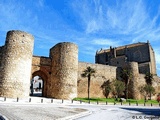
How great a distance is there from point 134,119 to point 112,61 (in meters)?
45.4

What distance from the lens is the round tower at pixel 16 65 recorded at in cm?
2307

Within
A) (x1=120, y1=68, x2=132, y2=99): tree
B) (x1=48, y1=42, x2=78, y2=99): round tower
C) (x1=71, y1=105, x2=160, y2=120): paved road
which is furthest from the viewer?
(x1=120, y1=68, x2=132, y2=99): tree

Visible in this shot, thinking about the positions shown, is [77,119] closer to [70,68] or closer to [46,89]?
[70,68]

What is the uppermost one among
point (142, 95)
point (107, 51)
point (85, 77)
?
point (107, 51)

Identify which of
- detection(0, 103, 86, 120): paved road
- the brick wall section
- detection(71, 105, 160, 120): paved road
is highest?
the brick wall section

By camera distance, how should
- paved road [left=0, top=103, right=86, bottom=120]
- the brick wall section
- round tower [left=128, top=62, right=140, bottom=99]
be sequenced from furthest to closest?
round tower [left=128, top=62, right=140, bottom=99] < the brick wall section < paved road [left=0, top=103, right=86, bottom=120]

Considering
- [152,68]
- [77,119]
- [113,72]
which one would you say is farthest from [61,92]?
[152,68]

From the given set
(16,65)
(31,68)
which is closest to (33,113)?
(16,65)

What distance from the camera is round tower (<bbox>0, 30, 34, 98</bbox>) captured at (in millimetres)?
23070

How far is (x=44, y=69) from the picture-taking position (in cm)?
2958

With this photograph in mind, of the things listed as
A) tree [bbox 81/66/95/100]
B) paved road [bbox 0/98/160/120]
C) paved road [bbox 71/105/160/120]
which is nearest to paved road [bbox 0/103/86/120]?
paved road [bbox 0/98/160/120]

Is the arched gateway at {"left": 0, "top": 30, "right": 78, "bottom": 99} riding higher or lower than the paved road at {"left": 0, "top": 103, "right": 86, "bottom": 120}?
higher

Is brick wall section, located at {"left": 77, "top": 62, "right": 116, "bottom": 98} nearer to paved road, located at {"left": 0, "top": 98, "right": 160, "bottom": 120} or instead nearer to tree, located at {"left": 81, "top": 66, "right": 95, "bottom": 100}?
tree, located at {"left": 81, "top": 66, "right": 95, "bottom": 100}

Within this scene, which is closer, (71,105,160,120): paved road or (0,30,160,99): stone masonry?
(71,105,160,120): paved road
